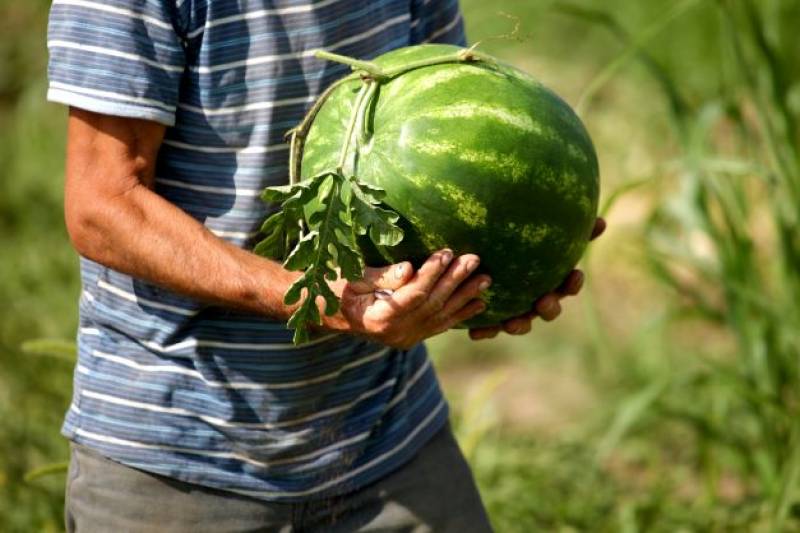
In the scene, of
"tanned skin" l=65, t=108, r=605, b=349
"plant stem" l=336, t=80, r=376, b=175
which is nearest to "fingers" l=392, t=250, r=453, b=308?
"tanned skin" l=65, t=108, r=605, b=349

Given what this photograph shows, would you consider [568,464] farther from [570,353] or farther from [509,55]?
[509,55]

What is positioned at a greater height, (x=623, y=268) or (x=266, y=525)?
(x=266, y=525)

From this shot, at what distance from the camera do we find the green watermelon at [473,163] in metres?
2.16

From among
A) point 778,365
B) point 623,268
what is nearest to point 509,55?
point 623,268

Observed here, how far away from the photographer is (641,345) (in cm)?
452

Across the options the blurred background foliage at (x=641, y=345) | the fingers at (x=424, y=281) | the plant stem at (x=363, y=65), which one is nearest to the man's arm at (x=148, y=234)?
the fingers at (x=424, y=281)

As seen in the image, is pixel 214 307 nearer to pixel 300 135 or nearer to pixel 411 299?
pixel 300 135

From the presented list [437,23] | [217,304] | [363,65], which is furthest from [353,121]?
[437,23]

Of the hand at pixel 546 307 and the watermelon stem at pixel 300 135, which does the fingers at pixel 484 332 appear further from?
the watermelon stem at pixel 300 135

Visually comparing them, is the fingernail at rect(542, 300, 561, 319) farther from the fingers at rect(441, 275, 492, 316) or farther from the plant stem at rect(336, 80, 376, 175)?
the plant stem at rect(336, 80, 376, 175)

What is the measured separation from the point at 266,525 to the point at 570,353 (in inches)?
106

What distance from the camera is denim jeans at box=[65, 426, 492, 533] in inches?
97.4

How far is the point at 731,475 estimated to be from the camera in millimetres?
4410

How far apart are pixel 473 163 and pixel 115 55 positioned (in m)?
0.62
